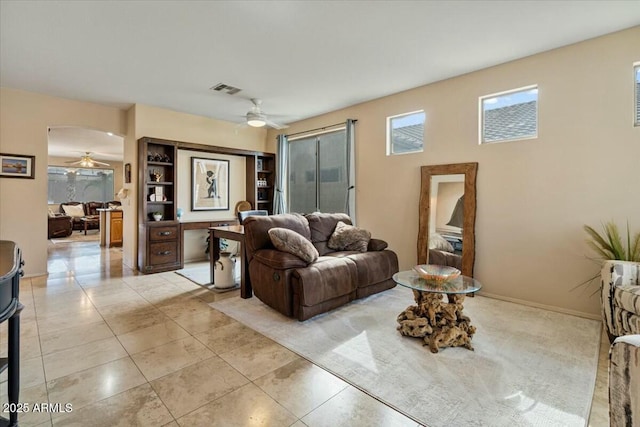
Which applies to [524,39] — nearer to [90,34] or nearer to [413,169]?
[413,169]

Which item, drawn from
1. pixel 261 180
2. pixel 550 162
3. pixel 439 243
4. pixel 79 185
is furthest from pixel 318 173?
pixel 79 185

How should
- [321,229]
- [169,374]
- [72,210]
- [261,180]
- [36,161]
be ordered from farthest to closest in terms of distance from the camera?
[72,210], [261,180], [36,161], [321,229], [169,374]

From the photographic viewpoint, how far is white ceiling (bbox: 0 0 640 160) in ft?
8.40

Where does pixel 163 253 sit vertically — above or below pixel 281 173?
below

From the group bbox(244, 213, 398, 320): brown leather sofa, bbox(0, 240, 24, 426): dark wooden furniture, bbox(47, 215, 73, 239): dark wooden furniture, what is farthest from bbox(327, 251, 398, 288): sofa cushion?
bbox(47, 215, 73, 239): dark wooden furniture

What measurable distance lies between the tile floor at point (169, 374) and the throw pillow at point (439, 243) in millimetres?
1912

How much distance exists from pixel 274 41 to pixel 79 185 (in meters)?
12.5

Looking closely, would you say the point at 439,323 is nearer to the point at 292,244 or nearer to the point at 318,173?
the point at 292,244

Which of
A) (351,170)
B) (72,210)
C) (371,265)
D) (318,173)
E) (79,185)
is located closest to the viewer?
(371,265)

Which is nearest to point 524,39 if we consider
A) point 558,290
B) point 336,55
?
point 336,55

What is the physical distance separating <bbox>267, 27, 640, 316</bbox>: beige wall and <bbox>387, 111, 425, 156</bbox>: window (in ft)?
0.47

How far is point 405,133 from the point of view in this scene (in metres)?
4.65

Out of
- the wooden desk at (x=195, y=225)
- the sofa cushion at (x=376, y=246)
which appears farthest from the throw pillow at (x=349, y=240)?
the wooden desk at (x=195, y=225)

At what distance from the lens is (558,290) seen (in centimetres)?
331
